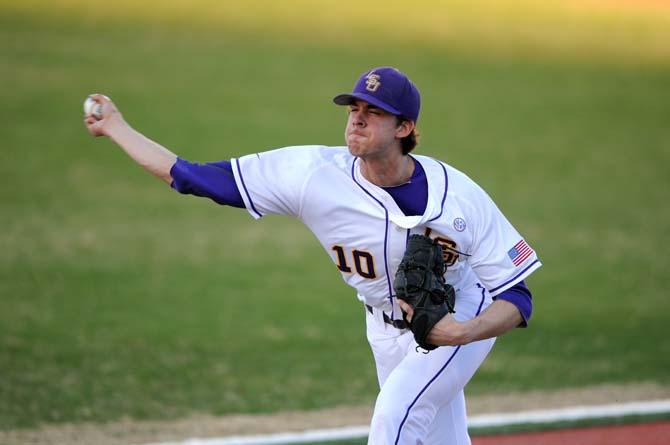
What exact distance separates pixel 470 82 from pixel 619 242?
6.77 m

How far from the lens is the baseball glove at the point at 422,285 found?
4406 millimetres

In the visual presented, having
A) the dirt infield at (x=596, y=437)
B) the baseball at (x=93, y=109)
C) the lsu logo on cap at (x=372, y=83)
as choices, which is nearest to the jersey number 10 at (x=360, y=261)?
the lsu logo on cap at (x=372, y=83)

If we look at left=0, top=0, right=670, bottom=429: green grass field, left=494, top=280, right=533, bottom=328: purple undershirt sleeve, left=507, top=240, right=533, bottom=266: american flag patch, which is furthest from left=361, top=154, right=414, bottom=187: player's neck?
left=0, top=0, right=670, bottom=429: green grass field

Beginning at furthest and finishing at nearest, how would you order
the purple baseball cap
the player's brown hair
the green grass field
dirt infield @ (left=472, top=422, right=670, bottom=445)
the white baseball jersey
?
the green grass field
dirt infield @ (left=472, top=422, right=670, bottom=445)
the player's brown hair
the white baseball jersey
the purple baseball cap

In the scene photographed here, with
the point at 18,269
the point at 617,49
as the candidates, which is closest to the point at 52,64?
the point at 18,269

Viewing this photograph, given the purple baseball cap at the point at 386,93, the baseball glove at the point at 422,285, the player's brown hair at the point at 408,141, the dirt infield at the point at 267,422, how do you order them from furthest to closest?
the dirt infield at the point at 267,422, the player's brown hair at the point at 408,141, the purple baseball cap at the point at 386,93, the baseball glove at the point at 422,285

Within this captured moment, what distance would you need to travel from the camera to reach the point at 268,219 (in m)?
12.8

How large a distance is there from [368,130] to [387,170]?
246 mm

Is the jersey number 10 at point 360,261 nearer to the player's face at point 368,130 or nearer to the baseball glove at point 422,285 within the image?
the baseball glove at point 422,285

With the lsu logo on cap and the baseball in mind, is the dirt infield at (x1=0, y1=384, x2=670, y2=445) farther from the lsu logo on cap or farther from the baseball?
the lsu logo on cap

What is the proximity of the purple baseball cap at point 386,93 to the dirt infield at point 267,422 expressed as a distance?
2.88 m

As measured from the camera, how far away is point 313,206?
15.6 feet

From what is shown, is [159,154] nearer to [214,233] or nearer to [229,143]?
[214,233]

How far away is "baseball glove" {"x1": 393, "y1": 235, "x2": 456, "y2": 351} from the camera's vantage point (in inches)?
173
